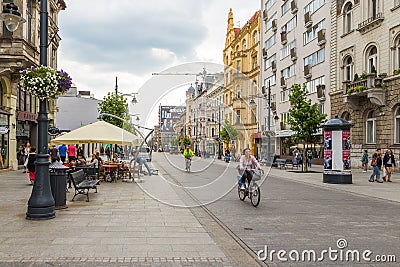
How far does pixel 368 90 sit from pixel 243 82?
13358mm

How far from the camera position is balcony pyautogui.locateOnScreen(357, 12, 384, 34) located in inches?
1206

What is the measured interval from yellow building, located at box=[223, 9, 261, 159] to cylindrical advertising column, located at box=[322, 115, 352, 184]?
12.9 ft

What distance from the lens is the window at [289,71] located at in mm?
47844

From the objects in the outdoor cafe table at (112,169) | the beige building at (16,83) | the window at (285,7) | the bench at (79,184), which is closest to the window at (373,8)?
the window at (285,7)

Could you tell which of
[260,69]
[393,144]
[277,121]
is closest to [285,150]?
[277,121]

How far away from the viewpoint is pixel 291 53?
47.3 meters

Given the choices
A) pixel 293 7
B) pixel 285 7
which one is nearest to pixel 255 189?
pixel 293 7

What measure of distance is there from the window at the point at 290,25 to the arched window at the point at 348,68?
13.1m

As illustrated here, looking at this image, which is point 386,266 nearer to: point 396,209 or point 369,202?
point 396,209

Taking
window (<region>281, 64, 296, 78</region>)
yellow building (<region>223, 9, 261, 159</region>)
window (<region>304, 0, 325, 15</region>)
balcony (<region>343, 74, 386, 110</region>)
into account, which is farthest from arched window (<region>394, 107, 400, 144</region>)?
window (<region>281, 64, 296, 78</region>)

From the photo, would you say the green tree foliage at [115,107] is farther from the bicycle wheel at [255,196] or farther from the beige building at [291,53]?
the bicycle wheel at [255,196]

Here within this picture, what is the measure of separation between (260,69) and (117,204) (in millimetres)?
47764

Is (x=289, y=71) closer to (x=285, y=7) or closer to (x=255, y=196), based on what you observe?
(x=285, y=7)

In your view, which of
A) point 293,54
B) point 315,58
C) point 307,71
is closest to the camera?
point 315,58
